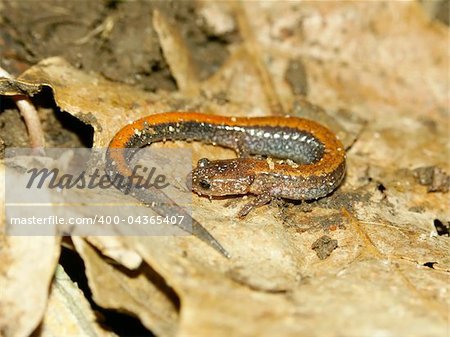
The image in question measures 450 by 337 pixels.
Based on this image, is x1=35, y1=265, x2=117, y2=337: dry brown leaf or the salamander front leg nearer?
x1=35, y1=265, x2=117, y2=337: dry brown leaf

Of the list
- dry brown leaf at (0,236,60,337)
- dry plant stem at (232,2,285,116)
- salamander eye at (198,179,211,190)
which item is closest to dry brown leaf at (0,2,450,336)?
dry plant stem at (232,2,285,116)

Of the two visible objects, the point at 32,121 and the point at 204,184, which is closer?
the point at 204,184

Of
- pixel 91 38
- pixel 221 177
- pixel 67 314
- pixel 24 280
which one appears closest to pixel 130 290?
pixel 67 314

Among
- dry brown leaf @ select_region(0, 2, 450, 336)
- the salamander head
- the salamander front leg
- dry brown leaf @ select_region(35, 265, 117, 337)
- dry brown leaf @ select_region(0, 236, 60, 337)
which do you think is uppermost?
dry brown leaf @ select_region(0, 2, 450, 336)

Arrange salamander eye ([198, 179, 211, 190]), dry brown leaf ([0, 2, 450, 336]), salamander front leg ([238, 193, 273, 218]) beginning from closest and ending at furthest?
dry brown leaf ([0, 2, 450, 336])
salamander front leg ([238, 193, 273, 218])
salamander eye ([198, 179, 211, 190])

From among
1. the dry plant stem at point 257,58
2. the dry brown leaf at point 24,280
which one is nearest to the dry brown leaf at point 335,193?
the dry plant stem at point 257,58

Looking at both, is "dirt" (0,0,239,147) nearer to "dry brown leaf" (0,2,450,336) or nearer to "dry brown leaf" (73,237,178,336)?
"dry brown leaf" (0,2,450,336)

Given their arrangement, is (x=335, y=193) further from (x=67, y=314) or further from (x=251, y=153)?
(x=67, y=314)

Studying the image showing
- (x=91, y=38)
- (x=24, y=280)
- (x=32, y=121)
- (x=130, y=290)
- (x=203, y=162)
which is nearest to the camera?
(x=24, y=280)
